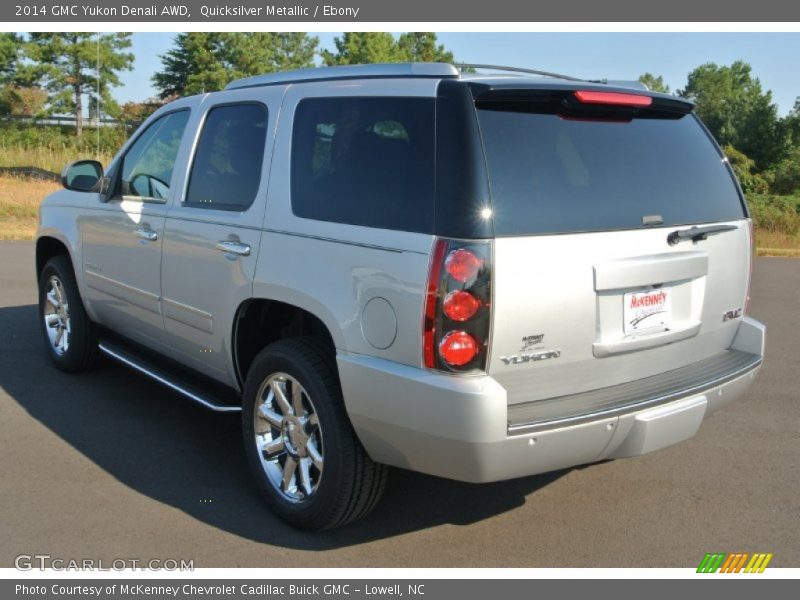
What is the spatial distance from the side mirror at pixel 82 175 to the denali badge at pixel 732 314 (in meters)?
4.08

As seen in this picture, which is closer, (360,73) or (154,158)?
(360,73)

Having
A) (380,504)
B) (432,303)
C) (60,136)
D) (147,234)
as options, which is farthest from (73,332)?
(60,136)

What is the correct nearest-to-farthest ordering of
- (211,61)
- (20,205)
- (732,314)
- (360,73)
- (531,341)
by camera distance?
(531,341) → (360,73) → (732,314) → (20,205) → (211,61)

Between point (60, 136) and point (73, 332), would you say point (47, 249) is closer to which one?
point (73, 332)

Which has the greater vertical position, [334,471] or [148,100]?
[148,100]

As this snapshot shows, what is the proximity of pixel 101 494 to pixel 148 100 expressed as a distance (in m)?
61.5

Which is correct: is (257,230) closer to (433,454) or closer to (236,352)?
(236,352)

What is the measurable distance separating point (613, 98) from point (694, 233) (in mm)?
703

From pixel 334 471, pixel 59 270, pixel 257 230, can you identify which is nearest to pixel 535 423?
pixel 334 471

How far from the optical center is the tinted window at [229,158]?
166 inches

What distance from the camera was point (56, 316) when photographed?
251 inches

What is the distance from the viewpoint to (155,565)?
349 centimetres

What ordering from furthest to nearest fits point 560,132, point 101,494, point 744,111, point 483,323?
point 744,111
point 101,494
point 560,132
point 483,323

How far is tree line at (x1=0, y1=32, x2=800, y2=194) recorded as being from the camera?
1949 inches
